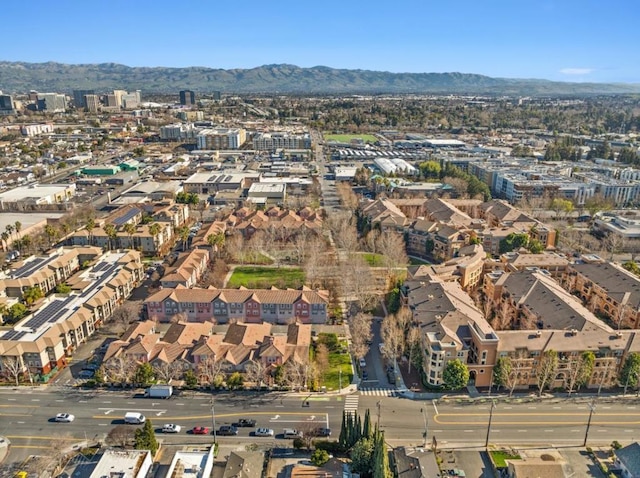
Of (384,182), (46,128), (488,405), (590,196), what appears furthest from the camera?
(46,128)

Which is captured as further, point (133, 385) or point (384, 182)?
point (384, 182)

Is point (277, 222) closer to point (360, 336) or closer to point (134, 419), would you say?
point (360, 336)

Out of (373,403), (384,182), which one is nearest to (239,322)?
(373,403)

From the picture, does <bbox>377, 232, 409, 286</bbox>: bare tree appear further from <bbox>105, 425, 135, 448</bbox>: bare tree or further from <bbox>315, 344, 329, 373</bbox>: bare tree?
<bbox>105, 425, 135, 448</bbox>: bare tree

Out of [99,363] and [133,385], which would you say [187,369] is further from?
[99,363]

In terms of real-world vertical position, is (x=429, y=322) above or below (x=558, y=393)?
above

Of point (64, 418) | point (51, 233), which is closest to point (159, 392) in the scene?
point (64, 418)
